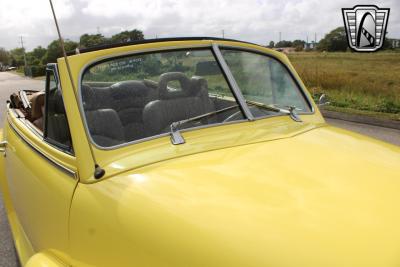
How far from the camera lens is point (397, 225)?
53.3 inches

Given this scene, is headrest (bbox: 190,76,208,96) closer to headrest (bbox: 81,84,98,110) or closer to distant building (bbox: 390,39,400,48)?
headrest (bbox: 81,84,98,110)

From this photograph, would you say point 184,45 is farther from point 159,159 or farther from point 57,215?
point 57,215

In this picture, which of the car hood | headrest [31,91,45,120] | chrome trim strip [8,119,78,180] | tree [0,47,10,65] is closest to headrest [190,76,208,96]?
the car hood

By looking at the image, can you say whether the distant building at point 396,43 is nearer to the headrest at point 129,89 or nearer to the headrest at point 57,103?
the headrest at point 129,89

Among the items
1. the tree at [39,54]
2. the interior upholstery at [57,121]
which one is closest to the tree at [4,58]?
the tree at [39,54]

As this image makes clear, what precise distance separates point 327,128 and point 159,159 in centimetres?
117

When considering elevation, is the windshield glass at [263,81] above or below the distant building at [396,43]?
above

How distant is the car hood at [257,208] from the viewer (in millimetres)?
1245

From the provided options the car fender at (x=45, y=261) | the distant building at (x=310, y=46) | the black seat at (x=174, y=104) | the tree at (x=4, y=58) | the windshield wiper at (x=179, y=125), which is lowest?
the tree at (x=4, y=58)

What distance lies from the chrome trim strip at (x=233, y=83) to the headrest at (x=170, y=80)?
25cm

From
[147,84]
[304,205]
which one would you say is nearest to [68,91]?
[147,84]

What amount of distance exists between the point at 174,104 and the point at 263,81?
2.83 feet

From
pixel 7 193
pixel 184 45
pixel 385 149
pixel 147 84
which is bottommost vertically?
pixel 7 193

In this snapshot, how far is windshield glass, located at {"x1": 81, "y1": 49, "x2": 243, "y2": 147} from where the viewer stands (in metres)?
2.23
